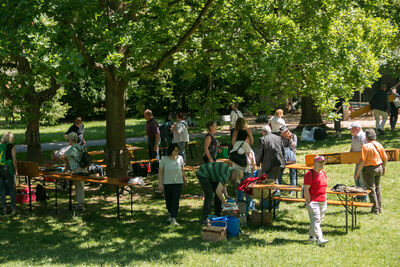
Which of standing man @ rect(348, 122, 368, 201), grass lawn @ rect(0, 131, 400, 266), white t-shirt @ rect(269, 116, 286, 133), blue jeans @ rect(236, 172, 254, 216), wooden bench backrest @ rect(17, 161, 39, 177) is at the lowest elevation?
grass lawn @ rect(0, 131, 400, 266)

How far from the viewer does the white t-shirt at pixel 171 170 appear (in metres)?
9.12

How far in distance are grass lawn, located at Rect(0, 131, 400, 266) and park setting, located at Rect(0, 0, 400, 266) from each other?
1.1 inches

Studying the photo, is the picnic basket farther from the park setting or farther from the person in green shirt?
the person in green shirt

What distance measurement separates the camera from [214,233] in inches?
319

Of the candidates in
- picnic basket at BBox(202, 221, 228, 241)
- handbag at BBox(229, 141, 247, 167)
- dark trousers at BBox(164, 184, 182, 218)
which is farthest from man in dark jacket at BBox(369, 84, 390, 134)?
picnic basket at BBox(202, 221, 228, 241)

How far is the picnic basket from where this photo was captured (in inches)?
317

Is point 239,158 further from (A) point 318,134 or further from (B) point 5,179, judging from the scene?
(A) point 318,134

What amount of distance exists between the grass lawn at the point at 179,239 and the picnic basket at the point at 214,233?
0.14 metres

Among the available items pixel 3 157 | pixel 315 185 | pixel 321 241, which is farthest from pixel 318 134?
pixel 3 157

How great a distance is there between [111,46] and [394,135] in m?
13.2

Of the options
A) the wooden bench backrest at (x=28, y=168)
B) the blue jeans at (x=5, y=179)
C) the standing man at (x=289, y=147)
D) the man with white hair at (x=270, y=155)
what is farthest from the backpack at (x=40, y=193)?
the standing man at (x=289, y=147)

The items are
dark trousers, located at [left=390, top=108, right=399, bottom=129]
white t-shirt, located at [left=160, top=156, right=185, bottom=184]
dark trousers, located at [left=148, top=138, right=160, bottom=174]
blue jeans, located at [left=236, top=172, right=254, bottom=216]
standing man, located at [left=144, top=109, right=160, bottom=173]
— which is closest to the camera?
white t-shirt, located at [left=160, top=156, right=185, bottom=184]

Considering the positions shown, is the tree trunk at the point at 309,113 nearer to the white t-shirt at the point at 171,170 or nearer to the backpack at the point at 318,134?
the backpack at the point at 318,134

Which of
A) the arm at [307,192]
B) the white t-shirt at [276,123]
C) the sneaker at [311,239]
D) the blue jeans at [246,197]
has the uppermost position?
the white t-shirt at [276,123]
